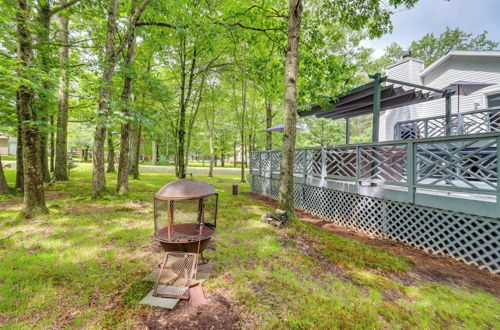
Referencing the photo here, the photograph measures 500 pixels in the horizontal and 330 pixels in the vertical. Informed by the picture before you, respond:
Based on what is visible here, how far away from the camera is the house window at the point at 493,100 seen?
368 inches

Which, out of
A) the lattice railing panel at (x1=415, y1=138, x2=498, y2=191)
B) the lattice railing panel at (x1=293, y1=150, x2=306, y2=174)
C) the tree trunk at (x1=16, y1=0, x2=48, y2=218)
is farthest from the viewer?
the lattice railing panel at (x1=293, y1=150, x2=306, y2=174)

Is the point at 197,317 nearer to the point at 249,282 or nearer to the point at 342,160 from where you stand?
the point at 249,282

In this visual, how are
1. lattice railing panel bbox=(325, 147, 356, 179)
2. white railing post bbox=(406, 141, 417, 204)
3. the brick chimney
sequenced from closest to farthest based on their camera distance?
white railing post bbox=(406, 141, 417, 204) → lattice railing panel bbox=(325, 147, 356, 179) → the brick chimney

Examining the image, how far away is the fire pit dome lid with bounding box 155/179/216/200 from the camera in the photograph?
2707mm

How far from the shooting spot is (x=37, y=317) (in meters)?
2.21

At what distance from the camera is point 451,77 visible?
10.8 m

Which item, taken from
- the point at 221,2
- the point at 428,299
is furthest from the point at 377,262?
the point at 221,2

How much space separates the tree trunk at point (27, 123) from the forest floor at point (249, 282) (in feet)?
2.38

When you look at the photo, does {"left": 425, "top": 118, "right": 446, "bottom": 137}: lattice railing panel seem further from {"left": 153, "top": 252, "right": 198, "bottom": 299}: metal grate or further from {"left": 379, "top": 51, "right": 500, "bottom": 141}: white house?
{"left": 153, "top": 252, "right": 198, "bottom": 299}: metal grate

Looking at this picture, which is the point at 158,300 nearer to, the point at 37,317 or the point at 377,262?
the point at 37,317

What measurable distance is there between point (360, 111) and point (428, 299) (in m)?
8.16

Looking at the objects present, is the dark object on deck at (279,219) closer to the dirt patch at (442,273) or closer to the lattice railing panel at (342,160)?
the dirt patch at (442,273)

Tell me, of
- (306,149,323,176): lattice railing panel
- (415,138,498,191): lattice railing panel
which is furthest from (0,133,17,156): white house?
(415,138,498,191): lattice railing panel

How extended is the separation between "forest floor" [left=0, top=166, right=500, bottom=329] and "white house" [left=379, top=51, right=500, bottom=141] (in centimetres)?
1007
